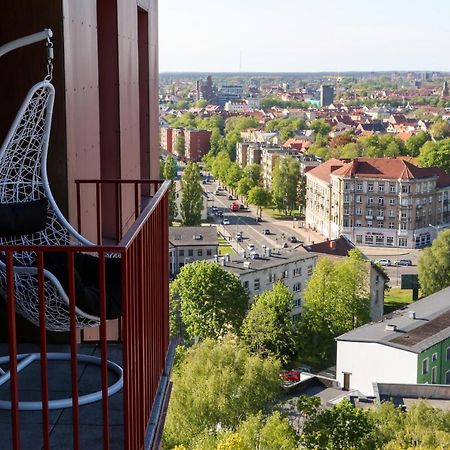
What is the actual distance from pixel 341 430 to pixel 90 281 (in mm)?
12293

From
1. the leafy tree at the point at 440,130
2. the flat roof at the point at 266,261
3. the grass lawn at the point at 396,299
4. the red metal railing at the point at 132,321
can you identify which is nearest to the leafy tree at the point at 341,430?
the red metal railing at the point at 132,321

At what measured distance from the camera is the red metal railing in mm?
2768

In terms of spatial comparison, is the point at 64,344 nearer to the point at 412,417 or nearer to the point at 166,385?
the point at 166,385

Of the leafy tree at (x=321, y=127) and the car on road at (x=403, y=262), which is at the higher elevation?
the leafy tree at (x=321, y=127)

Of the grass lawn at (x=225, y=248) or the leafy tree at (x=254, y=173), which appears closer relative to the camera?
the grass lawn at (x=225, y=248)

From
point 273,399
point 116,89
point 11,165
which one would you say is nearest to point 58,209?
point 11,165

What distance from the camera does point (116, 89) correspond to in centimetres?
Answer: 571

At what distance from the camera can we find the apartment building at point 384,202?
4309 centimetres

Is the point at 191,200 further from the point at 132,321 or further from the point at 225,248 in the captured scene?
the point at 132,321

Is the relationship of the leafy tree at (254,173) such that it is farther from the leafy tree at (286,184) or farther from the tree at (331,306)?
the tree at (331,306)

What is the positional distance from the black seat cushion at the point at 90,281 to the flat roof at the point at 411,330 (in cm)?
1749

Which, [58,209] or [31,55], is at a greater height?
[31,55]

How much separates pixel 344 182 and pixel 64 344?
129 ft

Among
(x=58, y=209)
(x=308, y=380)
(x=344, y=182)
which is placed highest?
(x=58, y=209)
